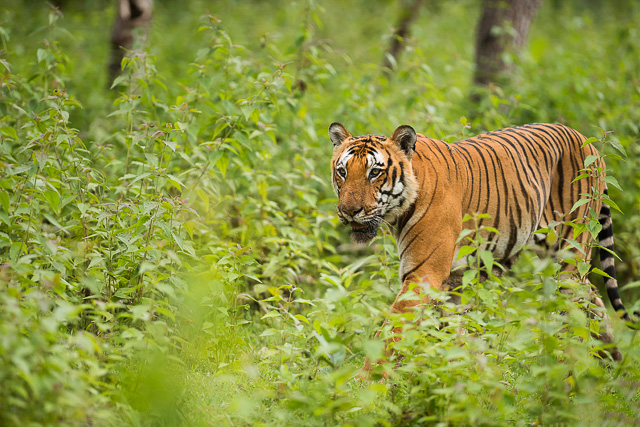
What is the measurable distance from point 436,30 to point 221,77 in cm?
1350

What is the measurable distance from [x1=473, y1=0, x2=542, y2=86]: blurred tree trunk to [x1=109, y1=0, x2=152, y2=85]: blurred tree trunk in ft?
15.7

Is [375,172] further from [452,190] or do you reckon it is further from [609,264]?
[609,264]

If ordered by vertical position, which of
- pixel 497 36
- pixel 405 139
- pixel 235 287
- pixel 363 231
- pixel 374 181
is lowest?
pixel 235 287

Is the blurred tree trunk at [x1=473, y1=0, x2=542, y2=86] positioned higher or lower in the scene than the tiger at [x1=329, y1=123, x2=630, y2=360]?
higher

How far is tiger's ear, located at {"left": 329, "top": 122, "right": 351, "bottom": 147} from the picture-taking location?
12.7ft

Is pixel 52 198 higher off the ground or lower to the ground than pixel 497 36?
lower

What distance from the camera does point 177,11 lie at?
1827cm

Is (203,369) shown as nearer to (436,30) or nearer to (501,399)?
(501,399)

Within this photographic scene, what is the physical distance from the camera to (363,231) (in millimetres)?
3471

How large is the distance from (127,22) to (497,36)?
Answer: 5355 mm

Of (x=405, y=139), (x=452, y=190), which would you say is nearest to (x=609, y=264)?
(x=452, y=190)

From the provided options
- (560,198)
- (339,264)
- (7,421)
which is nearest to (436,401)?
(7,421)

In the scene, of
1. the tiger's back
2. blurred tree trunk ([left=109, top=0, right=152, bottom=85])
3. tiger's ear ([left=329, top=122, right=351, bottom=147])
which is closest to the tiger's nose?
the tiger's back

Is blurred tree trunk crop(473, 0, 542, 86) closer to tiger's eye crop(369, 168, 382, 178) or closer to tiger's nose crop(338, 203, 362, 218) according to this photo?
tiger's eye crop(369, 168, 382, 178)
